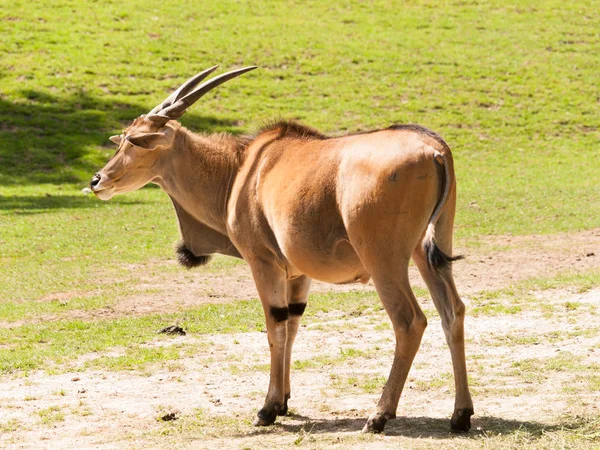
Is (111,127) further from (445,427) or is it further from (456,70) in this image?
(445,427)

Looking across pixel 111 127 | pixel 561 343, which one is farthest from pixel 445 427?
pixel 111 127

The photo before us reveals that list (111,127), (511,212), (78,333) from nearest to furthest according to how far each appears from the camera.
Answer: (78,333) → (511,212) → (111,127)

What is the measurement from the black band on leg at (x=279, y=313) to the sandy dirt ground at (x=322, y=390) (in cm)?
76

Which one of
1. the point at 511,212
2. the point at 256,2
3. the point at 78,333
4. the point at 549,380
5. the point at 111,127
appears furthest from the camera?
the point at 256,2

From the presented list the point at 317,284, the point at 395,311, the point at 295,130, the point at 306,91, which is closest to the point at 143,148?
the point at 295,130

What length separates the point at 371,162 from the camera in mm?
6754

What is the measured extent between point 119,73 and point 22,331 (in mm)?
19274

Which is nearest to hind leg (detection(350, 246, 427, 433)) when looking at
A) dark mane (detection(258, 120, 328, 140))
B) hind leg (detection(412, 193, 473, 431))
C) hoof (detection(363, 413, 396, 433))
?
hoof (detection(363, 413, 396, 433))

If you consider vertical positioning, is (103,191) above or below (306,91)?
above

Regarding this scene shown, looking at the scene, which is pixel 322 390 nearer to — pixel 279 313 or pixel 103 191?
pixel 279 313

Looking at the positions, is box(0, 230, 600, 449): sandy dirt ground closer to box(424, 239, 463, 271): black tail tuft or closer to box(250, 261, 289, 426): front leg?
box(250, 261, 289, 426): front leg

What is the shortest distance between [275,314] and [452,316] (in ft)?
4.49

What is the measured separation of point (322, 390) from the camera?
8266 millimetres

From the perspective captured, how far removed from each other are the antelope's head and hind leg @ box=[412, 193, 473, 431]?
2221 millimetres
